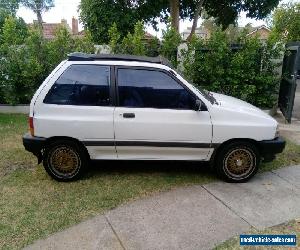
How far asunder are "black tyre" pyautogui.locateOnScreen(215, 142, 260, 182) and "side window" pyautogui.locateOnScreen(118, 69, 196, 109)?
0.88 m

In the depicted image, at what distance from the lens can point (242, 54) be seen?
31.3ft

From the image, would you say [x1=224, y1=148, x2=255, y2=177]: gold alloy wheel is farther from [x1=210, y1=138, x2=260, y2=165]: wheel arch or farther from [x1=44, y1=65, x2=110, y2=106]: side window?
[x1=44, y1=65, x2=110, y2=106]: side window

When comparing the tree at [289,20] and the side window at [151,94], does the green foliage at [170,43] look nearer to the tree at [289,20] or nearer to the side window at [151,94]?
the side window at [151,94]

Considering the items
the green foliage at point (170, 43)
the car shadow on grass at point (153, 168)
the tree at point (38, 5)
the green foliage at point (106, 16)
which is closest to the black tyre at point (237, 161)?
the car shadow on grass at point (153, 168)

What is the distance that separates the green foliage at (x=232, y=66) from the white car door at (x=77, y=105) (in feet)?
16.6

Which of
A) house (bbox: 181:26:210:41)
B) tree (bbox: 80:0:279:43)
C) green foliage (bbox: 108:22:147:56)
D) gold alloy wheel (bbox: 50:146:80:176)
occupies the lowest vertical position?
gold alloy wheel (bbox: 50:146:80:176)

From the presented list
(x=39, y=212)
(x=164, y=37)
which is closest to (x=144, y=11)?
(x=164, y=37)

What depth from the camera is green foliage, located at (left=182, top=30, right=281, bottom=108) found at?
31.5ft

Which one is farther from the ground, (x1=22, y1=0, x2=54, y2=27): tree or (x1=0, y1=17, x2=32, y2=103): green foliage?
(x1=22, y1=0, x2=54, y2=27): tree

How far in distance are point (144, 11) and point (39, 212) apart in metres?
14.1

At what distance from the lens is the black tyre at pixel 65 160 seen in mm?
5195

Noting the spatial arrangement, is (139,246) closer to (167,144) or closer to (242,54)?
(167,144)

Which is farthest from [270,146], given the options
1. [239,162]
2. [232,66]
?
[232,66]

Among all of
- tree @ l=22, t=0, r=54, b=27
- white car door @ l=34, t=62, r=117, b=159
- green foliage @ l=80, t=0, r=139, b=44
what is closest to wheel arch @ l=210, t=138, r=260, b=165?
white car door @ l=34, t=62, r=117, b=159
